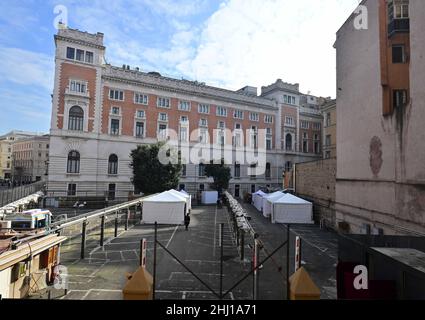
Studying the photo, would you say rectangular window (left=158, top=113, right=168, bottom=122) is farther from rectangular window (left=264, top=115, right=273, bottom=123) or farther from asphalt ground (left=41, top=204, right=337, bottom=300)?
asphalt ground (left=41, top=204, right=337, bottom=300)

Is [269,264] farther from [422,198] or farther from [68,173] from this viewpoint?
[68,173]

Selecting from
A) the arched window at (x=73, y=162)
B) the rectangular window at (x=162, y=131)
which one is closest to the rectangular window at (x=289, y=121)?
the rectangular window at (x=162, y=131)

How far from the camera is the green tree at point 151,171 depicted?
36188mm

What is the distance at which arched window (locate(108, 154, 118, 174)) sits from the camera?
4581 cm

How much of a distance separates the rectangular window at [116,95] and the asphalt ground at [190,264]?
30.6 metres

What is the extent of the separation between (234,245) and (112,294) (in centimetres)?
983

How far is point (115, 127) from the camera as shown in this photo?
1855 inches

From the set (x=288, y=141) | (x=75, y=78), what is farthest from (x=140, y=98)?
(x=288, y=141)

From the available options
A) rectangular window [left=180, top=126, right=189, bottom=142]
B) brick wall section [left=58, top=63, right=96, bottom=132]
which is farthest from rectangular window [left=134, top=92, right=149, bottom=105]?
rectangular window [left=180, top=126, right=189, bottom=142]

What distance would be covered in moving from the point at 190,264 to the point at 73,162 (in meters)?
36.3

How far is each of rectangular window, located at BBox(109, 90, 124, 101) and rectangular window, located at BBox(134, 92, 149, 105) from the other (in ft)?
8.20

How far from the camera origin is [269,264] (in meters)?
13.5

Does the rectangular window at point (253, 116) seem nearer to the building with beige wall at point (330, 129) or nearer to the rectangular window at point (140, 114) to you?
the building with beige wall at point (330, 129)
